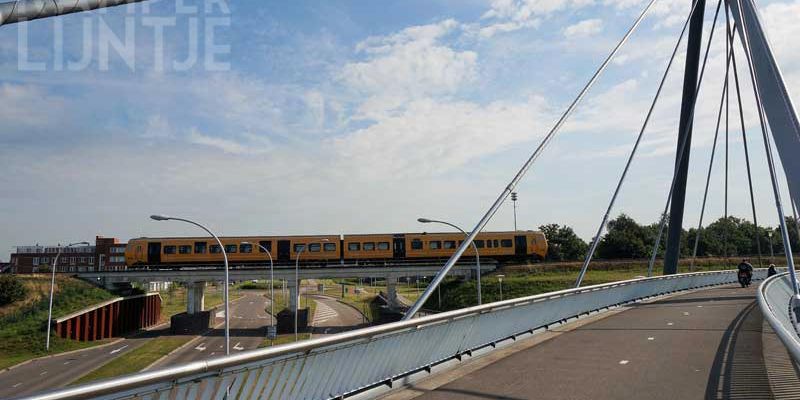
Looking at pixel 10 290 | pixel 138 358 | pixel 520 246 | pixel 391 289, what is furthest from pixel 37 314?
pixel 520 246

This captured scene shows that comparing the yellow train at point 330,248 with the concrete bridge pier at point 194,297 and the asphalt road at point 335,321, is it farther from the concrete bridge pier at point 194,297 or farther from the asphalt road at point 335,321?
the asphalt road at point 335,321

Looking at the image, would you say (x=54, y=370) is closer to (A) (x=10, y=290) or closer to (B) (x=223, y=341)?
(B) (x=223, y=341)

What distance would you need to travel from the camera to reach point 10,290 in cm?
4256

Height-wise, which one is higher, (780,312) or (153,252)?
(153,252)

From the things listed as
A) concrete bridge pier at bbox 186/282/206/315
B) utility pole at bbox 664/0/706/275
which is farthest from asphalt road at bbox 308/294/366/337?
utility pole at bbox 664/0/706/275

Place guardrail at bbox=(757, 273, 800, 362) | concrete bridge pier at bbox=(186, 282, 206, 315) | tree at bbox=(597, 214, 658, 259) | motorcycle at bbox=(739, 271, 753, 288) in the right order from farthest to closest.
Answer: tree at bbox=(597, 214, 658, 259) → concrete bridge pier at bbox=(186, 282, 206, 315) → motorcycle at bbox=(739, 271, 753, 288) → guardrail at bbox=(757, 273, 800, 362)

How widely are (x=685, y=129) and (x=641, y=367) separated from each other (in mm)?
19634

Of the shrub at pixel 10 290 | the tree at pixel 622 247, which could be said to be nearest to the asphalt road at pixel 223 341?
the shrub at pixel 10 290

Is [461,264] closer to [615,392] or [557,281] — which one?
[557,281]

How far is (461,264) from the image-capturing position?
51.2m

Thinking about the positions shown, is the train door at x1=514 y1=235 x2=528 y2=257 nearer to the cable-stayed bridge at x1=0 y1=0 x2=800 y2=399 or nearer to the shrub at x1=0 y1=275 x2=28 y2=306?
the cable-stayed bridge at x1=0 y1=0 x2=800 y2=399

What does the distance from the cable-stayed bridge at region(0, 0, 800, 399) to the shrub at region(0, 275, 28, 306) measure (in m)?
42.0

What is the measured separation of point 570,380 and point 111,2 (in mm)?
8515

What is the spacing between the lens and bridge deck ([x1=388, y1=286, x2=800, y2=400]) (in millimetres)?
7316
